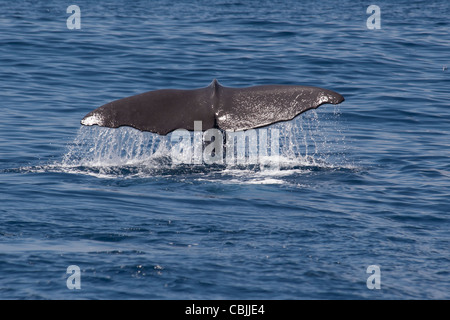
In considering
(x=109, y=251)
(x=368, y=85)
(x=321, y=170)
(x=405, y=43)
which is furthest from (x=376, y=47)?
(x=109, y=251)

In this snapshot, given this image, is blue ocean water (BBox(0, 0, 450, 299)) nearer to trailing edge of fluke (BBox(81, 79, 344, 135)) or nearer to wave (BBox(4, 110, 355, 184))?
wave (BBox(4, 110, 355, 184))

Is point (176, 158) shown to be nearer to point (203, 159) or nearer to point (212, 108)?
point (203, 159)

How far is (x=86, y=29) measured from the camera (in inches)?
1001

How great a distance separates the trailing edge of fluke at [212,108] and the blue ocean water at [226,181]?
102 cm

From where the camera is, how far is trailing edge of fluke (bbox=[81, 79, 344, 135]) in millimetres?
9609

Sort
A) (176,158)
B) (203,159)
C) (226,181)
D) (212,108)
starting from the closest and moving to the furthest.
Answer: (212,108) → (226,181) → (203,159) → (176,158)

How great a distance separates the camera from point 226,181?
10719 millimetres

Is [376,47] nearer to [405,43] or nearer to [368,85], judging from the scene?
[405,43]

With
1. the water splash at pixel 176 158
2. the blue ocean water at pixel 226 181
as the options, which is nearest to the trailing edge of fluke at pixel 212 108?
the water splash at pixel 176 158

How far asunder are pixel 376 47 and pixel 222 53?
515cm

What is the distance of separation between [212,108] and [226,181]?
123 cm

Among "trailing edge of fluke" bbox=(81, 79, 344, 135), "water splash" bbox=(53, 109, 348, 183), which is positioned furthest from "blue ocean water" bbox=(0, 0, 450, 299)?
"trailing edge of fluke" bbox=(81, 79, 344, 135)

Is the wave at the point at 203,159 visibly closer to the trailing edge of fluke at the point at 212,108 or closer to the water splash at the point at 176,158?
the water splash at the point at 176,158

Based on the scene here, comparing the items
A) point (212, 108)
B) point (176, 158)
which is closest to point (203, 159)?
point (176, 158)
